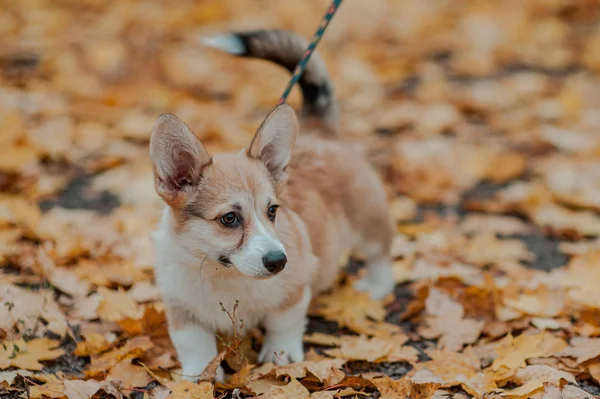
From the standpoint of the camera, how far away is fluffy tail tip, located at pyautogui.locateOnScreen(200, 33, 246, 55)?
334 cm

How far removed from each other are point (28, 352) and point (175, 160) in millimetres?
1010

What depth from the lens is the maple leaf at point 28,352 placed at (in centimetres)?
276

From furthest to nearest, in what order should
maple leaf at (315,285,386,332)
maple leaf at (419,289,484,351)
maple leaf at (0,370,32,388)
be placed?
maple leaf at (315,285,386,332), maple leaf at (419,289,484,351), maple leaf at (0,370,32,388)

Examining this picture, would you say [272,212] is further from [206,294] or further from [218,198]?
[206,294]

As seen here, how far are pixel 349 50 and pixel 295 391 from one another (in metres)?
5.31

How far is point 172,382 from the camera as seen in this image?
104 inches

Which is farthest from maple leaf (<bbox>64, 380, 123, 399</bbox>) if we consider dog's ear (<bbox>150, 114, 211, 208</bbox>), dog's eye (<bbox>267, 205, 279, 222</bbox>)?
dog's eye (<bbox>267, 205, 279, 222</bbox>)

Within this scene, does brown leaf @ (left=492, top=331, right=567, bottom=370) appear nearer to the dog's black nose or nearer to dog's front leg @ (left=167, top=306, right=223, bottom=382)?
the dog's black nose

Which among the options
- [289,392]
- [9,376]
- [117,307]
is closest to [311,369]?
[289,392]

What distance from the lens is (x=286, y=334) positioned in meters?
3.00

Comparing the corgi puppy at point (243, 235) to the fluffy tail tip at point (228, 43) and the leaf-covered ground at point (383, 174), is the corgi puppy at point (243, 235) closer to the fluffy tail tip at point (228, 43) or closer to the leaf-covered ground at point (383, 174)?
the fluffy tail tip at point (228, 43)

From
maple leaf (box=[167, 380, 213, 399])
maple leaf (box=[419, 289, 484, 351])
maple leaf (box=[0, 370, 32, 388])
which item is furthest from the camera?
maple leaf (box=[419, 289, 484, 351])

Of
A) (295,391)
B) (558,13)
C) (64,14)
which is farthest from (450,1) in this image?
(295,391)

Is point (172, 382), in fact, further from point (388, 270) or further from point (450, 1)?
point (450, 1)
